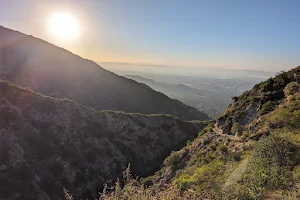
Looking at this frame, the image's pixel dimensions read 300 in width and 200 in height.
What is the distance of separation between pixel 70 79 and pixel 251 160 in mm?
124464

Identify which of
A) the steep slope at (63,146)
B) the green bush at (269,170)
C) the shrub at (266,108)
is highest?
the shrub at (266,108)

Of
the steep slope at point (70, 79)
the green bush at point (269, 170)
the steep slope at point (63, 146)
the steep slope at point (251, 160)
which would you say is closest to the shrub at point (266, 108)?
the steep slope at point (251, 160)

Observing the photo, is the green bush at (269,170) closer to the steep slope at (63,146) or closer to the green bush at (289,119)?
the green bush at (289,119)

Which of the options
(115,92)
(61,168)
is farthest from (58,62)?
→ (61,168)

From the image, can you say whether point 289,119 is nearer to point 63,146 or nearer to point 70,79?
point 63,146

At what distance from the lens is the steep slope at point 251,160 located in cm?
695

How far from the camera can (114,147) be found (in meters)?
58.5

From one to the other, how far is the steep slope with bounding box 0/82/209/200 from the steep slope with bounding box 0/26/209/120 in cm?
5223

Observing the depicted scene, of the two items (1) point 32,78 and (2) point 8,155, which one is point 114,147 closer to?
(2) point 8,155

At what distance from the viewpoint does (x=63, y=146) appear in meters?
49.4

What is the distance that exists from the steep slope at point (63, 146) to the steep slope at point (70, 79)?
171 feet

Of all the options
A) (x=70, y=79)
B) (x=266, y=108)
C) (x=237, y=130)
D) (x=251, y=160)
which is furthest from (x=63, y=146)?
(x=70, y=79)

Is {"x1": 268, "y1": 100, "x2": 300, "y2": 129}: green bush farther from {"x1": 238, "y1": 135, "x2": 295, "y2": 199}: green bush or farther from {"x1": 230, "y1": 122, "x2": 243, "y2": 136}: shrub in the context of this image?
{"x1": 238, "y1": 135, "x2": 295, "y2": 199}: green bush

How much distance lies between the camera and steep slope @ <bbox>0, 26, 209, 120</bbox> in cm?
11308
